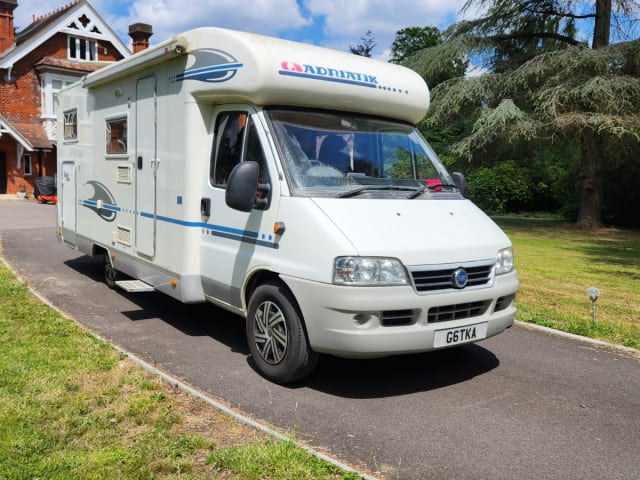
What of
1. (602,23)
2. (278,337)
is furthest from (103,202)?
(602,23)

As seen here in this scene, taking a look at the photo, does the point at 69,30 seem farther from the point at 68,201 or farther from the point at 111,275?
the point at 111,275

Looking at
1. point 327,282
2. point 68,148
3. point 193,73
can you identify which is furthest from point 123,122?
point 327,282

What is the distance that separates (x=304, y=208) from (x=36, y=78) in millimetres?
34211

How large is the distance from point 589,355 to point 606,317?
72.8 inches

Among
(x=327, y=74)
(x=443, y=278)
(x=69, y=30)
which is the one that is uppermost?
(x=69, y=30)

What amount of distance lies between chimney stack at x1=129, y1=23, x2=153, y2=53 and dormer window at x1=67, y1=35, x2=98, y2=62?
2.26 meters

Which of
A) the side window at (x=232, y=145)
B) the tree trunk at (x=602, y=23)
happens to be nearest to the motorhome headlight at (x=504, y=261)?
the side window at (x=232, y=145)

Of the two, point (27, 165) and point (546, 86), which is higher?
point (546, 86)

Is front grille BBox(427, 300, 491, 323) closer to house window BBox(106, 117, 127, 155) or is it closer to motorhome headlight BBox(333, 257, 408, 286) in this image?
motorhome headlight BBox(333, 257, 408, 286)

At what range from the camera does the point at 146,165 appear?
22.6ft

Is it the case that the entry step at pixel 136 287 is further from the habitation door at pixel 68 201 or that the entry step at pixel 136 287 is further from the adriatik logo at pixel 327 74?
the adriatik logo at pixel 327 74

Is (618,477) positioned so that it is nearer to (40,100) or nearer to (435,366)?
(435,366)

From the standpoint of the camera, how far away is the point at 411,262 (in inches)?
179

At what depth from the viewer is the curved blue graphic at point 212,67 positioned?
5419mm
